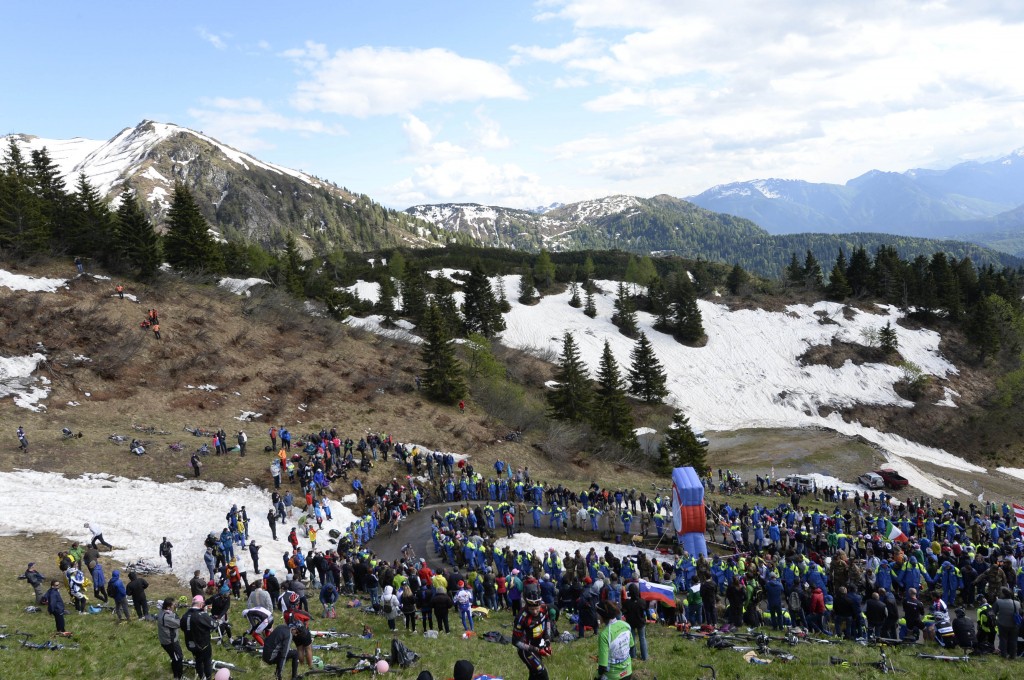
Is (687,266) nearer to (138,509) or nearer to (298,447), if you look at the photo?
(298,447)

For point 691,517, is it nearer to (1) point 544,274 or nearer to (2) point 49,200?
(2) point 49,200

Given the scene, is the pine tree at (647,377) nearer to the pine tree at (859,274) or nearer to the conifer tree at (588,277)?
the conifer tree at (588,277)

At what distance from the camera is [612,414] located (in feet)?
174

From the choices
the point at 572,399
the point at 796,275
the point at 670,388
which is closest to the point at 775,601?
the point at 572,399

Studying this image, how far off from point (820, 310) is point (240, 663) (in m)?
92.2

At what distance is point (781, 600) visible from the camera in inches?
634

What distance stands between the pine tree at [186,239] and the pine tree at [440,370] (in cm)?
2645

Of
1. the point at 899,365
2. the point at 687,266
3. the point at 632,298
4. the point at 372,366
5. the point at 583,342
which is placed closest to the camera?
the point at 372,366

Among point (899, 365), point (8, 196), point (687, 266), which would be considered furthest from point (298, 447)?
point (687, 266)

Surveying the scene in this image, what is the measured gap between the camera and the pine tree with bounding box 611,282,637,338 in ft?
283

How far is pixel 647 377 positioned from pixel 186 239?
170ft

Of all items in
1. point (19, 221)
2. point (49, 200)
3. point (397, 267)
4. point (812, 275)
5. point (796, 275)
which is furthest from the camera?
point (796, 275)

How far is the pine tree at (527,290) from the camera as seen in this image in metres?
93.2

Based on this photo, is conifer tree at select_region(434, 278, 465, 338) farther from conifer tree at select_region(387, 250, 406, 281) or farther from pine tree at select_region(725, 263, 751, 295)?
pine tree at select_region(725, 263, 751, 295)
